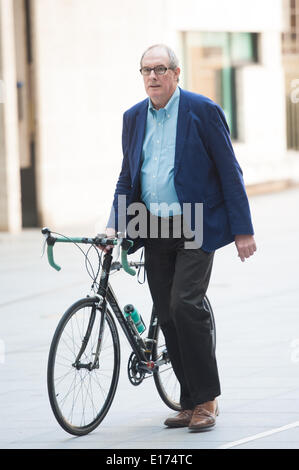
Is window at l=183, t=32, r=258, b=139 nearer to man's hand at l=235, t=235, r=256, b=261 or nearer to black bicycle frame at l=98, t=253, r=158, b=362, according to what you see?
black bicycle frame at l=98, t=253, r=158, b=362

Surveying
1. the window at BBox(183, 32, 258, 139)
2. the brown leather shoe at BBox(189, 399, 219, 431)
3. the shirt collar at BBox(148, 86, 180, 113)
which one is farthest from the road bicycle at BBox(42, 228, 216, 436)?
the window at BBox(183, 32, 258, 139)

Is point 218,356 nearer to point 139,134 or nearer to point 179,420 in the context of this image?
point 179,420

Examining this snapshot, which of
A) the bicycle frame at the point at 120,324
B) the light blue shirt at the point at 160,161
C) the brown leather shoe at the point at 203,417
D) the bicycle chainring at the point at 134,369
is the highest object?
the light blue shirt at the point at 160,161

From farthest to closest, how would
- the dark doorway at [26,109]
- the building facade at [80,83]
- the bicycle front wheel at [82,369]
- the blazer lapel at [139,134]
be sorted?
the dark doorway at [26,109] < the building facade at [80,83] < the blazer lapel at [139,134] < the bicycle front wheel at [82,369]

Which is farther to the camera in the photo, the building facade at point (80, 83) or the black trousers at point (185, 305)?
the building facade at point (80, 83)

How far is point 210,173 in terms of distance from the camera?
583cm

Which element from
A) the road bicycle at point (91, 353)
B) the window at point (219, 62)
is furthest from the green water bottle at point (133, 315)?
the window at point (219, 62)

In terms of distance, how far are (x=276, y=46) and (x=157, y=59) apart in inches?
675

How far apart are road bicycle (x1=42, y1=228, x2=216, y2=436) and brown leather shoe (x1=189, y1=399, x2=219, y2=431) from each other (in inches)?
14.0

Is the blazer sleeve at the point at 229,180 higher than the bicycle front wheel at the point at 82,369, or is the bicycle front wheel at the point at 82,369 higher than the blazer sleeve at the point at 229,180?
the blazer sleeve at the point at 229,180

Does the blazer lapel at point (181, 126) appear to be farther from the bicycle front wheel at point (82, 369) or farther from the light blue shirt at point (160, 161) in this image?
the bicycle front wheel at point (82, 369)

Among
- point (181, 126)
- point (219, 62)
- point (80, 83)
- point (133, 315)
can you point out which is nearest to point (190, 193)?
point (181, 126)

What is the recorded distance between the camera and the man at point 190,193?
5.74 meters

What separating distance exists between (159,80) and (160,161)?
39cm
